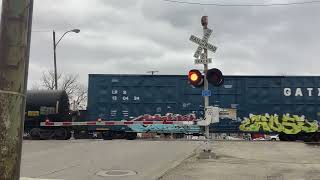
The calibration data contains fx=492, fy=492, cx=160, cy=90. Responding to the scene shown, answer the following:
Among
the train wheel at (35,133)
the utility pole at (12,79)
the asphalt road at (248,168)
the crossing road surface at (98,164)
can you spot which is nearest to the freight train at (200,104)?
the train wheel at (35,133)

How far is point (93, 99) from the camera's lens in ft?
99.6

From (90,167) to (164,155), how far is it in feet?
14.7

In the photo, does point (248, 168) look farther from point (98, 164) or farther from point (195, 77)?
point (98, 164)

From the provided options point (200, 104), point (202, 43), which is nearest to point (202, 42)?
point (202, 43)

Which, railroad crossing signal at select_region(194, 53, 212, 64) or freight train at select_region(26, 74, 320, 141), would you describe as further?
freight train at select_region(26, 74, 320, 141)

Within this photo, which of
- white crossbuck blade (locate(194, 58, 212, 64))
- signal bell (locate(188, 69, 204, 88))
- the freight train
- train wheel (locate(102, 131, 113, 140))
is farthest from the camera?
train wheel (locate(102, 131, 113, 140))

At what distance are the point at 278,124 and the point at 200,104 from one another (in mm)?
4640

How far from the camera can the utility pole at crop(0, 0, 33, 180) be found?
3.37m

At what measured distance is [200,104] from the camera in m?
29.2

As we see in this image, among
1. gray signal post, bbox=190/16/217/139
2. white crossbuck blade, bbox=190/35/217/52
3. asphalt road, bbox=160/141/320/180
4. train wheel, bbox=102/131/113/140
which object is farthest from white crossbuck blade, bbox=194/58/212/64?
train wheel, bbox=102/131/113/140

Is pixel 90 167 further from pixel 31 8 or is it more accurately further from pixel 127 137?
pixel 127 137

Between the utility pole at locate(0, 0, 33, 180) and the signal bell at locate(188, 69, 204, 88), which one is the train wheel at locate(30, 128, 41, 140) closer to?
the signal bell at locate(188, 69, 204, 88)

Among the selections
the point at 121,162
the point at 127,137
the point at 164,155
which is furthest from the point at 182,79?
the point at 121,162

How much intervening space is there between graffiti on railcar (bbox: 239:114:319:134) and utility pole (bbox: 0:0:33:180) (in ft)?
84.6
